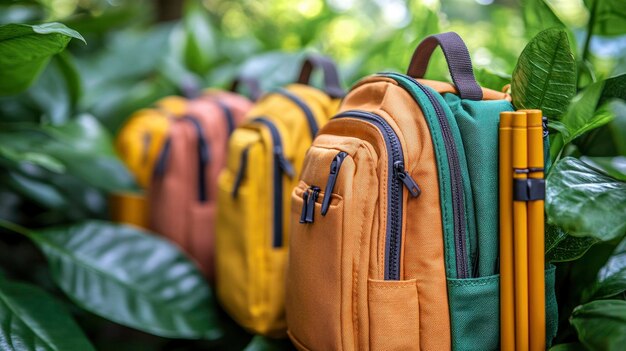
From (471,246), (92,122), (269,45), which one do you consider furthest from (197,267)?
(269,45)

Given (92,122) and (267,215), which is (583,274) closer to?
(267,215)

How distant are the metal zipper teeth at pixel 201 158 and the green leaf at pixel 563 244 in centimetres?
82

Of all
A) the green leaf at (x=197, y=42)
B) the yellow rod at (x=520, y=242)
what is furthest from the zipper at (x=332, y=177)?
the green leaf at (x=197, y=42)

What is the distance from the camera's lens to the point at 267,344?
42.0 inches

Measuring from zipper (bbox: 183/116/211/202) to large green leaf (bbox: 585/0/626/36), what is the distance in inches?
33.1

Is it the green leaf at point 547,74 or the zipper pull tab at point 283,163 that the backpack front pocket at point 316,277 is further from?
the green leaf at point 547,74

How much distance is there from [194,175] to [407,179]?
2.43 feet

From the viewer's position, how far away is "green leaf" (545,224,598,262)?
784mm

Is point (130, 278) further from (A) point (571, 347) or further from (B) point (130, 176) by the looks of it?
(A) point (571, 347)

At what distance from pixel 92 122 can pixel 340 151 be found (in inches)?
35.6

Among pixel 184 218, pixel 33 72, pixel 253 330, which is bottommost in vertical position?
pixel 253 330

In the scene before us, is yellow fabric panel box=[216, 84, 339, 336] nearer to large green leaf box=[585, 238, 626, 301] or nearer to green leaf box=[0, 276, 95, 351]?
green leaf box=[0, 276, 95, 351]

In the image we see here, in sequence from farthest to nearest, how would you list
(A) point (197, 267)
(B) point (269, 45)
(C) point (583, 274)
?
(B) point (269, 45) → (A) point (197, 267) → (C) point (583, 274)

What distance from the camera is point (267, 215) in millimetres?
1145
